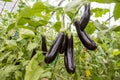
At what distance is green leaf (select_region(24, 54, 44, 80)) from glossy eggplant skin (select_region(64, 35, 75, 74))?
14cm

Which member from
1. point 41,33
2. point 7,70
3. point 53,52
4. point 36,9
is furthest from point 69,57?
point 7,70

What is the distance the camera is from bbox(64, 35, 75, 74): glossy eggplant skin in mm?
791

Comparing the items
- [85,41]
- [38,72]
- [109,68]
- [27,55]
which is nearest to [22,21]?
[38,72]

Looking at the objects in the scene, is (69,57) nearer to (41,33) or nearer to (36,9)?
(36,9)

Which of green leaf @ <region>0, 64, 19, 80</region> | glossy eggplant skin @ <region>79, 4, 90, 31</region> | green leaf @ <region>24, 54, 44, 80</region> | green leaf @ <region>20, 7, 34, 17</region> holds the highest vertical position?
green leaf @ <region>20, 7, 34, 17</region>

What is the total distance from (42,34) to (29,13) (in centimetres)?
21

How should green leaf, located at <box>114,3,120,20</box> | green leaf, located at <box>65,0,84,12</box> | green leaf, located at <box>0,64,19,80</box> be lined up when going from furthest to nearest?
green leaf, located at <box>0,64,19,80</box>, green leaf, located at <box>114,3,120,20</box>, green leaf, located at <box>65,0,84,12</box>

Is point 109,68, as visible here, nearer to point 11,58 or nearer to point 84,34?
→ point 11,58

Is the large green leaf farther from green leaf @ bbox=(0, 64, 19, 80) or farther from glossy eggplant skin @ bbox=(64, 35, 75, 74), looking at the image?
green leaf @ bbox=(0, 64, 19, 80)

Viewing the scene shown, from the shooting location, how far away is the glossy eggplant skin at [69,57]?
2.60 feet

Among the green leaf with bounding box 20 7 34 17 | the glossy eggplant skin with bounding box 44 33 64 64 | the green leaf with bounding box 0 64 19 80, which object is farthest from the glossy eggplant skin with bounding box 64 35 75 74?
the green leaf with bounding box 0 64 19 80

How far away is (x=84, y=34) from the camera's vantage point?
84cm

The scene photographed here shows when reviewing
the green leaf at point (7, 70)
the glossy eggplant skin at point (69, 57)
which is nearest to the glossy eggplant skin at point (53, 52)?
the glossy eggplant skin at point (69, 57)

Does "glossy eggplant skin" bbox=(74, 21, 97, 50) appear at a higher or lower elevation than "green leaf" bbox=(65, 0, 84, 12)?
lower
